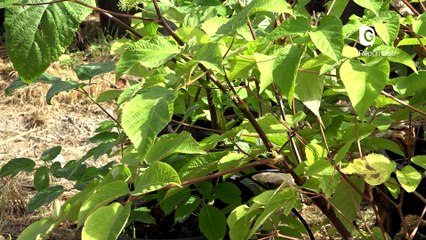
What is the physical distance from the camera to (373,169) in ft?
4.29

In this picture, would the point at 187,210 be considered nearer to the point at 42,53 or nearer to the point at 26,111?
the point at 42,53

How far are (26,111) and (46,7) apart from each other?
2.58m

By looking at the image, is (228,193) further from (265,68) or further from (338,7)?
(265,68)

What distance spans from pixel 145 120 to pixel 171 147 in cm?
23

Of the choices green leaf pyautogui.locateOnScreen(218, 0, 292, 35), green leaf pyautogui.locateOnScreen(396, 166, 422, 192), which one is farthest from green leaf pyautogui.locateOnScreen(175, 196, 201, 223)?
green leaf pyautogui.locateOnScreen(218, 0, 292, 35)

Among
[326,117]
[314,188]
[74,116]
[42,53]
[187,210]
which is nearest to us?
[42,53]

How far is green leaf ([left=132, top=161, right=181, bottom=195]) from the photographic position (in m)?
1.22

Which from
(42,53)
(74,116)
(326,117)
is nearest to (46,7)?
(42,53)

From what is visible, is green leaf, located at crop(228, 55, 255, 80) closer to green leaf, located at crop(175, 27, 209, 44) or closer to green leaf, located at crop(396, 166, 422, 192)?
green leaf, located at crop(175, 27, 209, 44)

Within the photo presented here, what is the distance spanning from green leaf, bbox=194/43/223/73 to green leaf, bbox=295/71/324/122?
16cm

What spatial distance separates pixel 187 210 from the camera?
1801 millimetres

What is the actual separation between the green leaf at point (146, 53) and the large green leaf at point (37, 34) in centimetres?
10

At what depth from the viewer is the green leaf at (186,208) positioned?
179cm

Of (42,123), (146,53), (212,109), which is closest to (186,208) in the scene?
(212,109)
